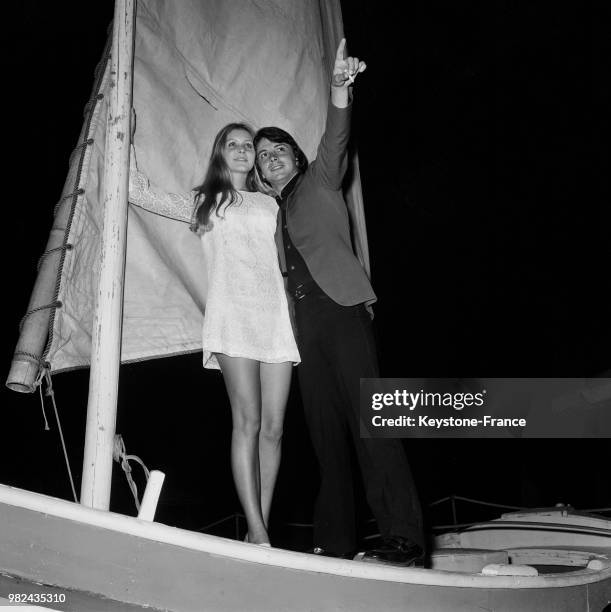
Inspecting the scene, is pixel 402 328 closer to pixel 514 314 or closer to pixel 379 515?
pixel 514 314

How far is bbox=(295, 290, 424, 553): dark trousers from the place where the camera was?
7.11 ft

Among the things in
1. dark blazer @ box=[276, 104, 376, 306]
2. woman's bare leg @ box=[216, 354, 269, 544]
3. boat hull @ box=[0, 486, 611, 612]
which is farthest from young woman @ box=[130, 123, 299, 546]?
boat hull @ box=[0, 486, 611, 612]

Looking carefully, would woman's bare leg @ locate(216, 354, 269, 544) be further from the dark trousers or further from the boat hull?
the boat hull

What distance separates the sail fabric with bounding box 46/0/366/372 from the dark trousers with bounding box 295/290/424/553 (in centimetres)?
52

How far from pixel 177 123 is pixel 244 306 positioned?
2.70 ft

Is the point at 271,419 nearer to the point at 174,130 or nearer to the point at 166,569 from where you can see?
the point at 166,569

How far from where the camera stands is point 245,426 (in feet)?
7.33

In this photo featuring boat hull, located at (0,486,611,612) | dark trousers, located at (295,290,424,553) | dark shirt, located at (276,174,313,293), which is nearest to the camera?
boat hull, located at (0,486,611,612)

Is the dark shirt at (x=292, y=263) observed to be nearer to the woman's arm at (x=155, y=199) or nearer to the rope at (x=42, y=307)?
the woman's arm at (x=155, y=199)

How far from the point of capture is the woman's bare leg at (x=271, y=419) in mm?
2344

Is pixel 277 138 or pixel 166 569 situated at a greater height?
pixel 277 138

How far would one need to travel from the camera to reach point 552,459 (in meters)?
15.4

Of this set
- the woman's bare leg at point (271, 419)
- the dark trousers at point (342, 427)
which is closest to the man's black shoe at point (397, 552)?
the dark trousers at point (342, 427)

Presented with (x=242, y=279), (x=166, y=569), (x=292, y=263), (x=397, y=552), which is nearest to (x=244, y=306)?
(x=242, y=279)
